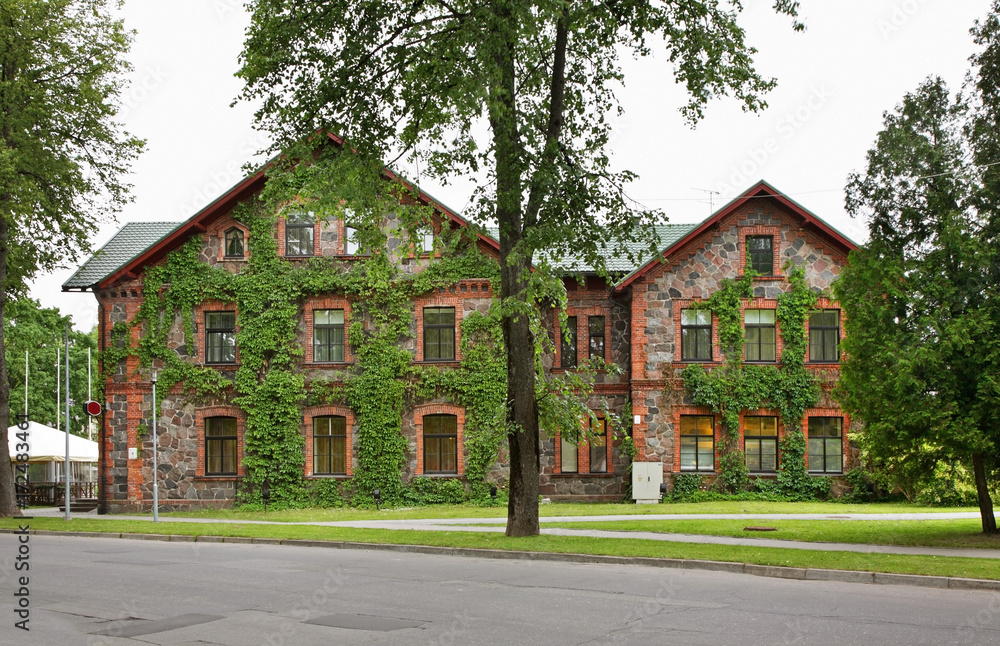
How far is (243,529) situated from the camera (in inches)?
853

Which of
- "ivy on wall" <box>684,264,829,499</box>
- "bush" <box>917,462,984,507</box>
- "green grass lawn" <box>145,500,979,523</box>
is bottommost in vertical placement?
"green grass lawn" <box>145,500,979,523</box>

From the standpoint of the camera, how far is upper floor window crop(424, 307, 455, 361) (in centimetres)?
3147

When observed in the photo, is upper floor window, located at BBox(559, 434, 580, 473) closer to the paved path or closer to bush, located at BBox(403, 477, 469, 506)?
bush, located at BBox(403, 477, 469, 506)

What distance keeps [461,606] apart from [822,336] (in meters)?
23.8

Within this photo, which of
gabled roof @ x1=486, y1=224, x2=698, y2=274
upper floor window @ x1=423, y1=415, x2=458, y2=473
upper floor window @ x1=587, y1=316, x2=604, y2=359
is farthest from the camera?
upper floor window @ x1=587, y1=316, x2=604, y2=359

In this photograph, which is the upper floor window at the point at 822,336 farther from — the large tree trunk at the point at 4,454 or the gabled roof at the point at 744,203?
the large tree trunk at the point at 4,454

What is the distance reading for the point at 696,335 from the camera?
31516 mm

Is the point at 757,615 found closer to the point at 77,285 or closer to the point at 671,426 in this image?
the point at 671,426

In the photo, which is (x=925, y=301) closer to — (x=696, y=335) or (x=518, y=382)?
(x=518, y=382)

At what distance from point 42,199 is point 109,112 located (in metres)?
3.29

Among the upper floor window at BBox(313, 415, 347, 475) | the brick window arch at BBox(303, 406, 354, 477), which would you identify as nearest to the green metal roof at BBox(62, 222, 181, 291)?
the brick window arch at BBox(303, 406, 354, 477)

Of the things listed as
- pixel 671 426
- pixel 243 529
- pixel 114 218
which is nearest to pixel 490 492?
pixel 671 426

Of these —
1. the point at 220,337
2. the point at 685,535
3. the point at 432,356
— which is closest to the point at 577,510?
the point at 432,356

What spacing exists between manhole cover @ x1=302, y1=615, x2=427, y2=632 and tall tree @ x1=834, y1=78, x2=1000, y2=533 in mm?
11464
